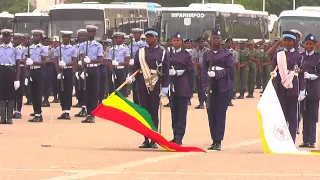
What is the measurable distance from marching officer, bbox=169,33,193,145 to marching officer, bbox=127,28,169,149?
23.7 inches

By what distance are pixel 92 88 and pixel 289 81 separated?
23.8ft

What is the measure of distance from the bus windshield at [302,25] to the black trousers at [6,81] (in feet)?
76.8

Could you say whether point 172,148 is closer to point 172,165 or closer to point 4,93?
point 172,165

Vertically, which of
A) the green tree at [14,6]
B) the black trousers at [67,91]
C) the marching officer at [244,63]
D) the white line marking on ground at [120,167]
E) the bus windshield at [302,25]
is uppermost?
the white line marking on ground at [120,167]

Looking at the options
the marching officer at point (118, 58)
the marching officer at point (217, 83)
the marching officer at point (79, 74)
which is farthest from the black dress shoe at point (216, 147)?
the marching officer at point (118, 58)

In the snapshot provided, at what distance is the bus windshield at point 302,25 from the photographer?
45781 mm

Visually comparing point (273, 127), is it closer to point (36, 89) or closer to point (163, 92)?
point (163, 92)

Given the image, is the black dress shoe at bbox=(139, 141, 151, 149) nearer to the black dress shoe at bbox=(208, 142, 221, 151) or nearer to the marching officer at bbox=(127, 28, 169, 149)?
the marching officer at bbox=(127, 28, 169, 149)

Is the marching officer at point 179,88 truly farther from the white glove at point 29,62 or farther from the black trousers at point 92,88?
the white glove at point 29,62

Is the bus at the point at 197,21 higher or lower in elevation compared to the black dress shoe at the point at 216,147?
lower

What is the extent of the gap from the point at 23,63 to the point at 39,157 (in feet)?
30.9

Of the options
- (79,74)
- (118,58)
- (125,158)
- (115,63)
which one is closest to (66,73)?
(79,74)

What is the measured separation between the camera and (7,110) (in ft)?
77.3

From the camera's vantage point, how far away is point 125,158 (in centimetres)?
1645
